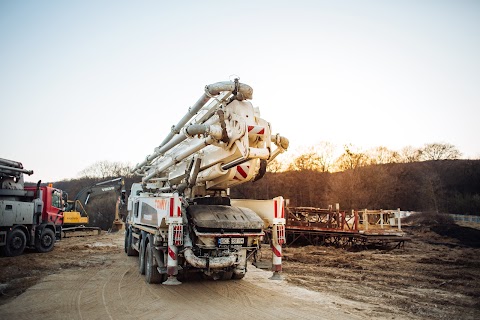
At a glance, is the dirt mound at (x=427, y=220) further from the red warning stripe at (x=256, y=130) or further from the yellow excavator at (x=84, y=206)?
the red warning stripe at (x=256, y=130)

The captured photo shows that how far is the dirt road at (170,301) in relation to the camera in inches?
254

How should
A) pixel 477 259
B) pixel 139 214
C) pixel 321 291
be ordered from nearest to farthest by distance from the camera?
pixel 321 291 → pixel 139 214 → pixel 477 259

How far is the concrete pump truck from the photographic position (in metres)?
7.23

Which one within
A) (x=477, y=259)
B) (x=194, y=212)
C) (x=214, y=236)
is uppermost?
(x=194, y=212)

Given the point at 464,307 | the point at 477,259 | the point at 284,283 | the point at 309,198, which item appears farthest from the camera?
the point at 309,198

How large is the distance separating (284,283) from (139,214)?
15.9 feet

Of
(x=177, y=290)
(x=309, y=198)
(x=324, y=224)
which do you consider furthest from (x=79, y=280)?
(x=309, y=198)

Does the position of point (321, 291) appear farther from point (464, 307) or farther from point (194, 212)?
point (194, 212)

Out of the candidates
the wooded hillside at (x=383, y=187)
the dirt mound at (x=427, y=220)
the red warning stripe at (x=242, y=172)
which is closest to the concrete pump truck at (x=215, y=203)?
the red warning stripe at (x=242, y=172)

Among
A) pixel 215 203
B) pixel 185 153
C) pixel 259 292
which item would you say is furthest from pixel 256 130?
pixel 259 292

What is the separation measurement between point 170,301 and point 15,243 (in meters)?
10.3

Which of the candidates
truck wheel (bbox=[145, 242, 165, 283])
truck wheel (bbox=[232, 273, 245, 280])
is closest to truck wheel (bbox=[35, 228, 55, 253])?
truck wheel (bbox=[145, 242, 165, 283])

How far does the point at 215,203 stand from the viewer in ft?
30.3

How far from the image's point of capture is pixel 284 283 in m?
9.16
